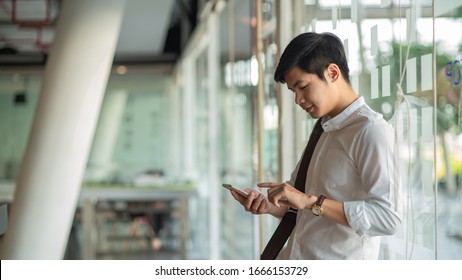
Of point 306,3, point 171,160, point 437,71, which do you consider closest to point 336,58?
point 437,71

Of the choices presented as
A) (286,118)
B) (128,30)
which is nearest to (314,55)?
(286,118)

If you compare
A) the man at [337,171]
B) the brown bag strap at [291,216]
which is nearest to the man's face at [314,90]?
the man at [337,171]

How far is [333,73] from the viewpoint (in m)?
1.54

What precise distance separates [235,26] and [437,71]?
3359mm

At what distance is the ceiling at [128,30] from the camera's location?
26.5 feet

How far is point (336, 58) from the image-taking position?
1.55 metres

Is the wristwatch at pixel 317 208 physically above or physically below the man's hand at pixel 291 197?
below

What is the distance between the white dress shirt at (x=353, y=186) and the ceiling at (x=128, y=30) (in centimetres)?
616

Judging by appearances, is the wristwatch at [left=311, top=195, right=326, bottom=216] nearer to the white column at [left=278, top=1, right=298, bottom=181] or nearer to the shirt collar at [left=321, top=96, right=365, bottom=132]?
the shirt collar at [left=321, top=96, right=365, bottom=132]

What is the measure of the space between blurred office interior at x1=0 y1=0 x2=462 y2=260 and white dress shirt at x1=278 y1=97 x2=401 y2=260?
0.13 m

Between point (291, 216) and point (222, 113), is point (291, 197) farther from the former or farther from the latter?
point (222, 113)

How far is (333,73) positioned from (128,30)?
813 cm

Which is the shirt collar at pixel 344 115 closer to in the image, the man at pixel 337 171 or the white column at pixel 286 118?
the man at pixel 337 171

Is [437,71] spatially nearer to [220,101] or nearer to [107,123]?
[220,101]
